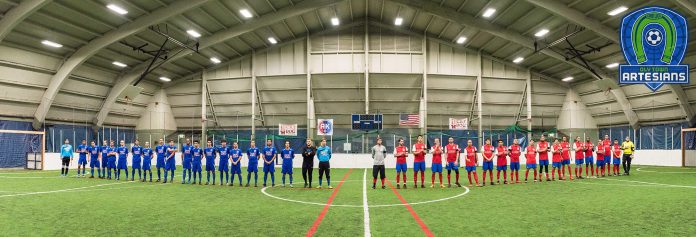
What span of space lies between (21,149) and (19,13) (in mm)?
11897

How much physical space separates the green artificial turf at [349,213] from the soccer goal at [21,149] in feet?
58.3

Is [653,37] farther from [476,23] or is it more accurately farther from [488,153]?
[476,23]

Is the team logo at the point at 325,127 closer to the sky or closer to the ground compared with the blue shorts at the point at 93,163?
closer to the sky

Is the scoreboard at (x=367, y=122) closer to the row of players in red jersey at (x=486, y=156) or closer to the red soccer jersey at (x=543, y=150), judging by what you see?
the row of players in red jersey at (x=486, y=156)

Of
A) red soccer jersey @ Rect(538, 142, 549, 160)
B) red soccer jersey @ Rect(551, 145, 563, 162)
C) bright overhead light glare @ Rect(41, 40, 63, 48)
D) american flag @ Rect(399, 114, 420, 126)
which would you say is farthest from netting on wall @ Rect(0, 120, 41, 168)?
red soccer jersey @ Rect(551, 145, 563, 162)

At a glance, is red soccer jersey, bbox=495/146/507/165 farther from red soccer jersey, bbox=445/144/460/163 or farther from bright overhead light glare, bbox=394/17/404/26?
bright overhead light glare, bbox=394/17/404/26

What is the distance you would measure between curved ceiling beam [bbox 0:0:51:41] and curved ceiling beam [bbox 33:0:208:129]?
203 inches

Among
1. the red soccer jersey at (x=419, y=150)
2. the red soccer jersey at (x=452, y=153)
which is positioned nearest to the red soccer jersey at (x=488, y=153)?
the red soccer jersey at (x=452, y=153)

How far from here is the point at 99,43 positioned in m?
27.1

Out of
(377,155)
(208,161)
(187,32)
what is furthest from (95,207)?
(187,32)

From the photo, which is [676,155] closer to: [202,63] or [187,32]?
[187,32]

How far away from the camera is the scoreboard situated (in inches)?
1261

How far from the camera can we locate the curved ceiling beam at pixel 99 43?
24.3m

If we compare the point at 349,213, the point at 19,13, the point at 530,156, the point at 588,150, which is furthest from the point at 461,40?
the point at 19,13
